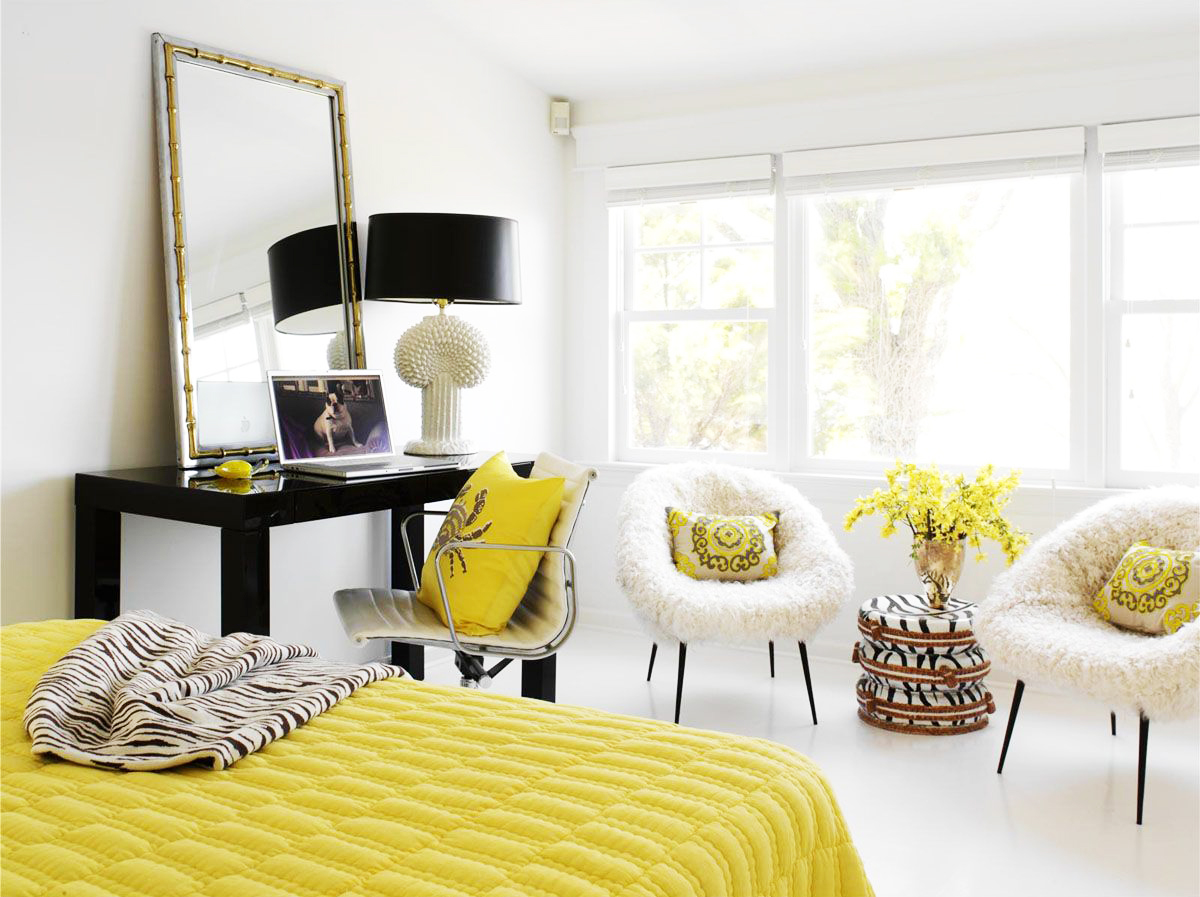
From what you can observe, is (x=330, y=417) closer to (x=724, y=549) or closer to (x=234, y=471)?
(x=234, y=471)

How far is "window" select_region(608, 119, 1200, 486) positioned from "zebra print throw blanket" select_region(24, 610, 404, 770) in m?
2.96

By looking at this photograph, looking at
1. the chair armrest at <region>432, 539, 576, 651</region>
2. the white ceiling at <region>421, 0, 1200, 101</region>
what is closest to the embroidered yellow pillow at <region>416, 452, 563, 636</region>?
the chair armrest at <region>432, 539, 576, 651</region>

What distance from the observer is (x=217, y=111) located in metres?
3.16

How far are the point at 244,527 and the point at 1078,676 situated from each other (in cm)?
216

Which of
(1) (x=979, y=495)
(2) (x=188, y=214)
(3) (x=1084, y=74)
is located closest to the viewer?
(2) (x=188, y=214)

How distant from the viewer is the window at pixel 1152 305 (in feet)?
11.9

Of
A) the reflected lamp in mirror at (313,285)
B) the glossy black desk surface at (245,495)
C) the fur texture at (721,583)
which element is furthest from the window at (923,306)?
the glossy black desk surface at (245,495)

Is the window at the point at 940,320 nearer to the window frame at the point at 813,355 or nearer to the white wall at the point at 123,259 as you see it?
the window frame at the point at 813,355

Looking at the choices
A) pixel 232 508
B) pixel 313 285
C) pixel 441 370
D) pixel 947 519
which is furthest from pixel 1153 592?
pixel 313 285

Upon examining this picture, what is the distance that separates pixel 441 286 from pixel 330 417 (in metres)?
0.57

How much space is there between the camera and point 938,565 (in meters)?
3.38

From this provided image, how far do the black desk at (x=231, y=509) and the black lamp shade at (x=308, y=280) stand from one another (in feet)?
2.04

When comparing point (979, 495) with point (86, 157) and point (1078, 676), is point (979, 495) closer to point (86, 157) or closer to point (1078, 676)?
point (1078, 676)

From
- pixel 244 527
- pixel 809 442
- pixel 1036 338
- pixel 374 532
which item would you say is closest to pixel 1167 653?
pixel 1036 338
